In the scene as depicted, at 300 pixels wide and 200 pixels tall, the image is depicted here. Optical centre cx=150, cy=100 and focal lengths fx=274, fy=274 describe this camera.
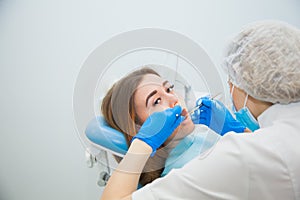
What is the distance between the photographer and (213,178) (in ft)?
2.50

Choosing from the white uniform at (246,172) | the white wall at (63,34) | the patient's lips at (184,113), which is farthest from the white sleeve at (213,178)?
the white wall at (63,34)

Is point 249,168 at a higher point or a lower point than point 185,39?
lower

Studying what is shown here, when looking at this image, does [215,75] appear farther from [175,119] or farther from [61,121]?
[61,121]

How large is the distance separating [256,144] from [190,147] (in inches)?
19.0

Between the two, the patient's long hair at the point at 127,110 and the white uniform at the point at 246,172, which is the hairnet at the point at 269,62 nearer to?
the white uniform at the point at 246,172

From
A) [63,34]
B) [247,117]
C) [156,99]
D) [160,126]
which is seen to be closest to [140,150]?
[160,126]

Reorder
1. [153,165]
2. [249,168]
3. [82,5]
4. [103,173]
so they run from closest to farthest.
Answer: [249,168], [153,165], [103,173], [82,5]

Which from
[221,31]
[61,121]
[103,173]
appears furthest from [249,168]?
[61,121]

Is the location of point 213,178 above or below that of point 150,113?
below

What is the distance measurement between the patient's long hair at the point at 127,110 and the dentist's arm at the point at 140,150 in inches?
4.8

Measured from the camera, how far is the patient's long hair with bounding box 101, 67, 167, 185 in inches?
44.6

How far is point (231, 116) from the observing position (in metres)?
1.27

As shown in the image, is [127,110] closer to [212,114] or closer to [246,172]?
[212,114]

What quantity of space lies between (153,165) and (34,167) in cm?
99
